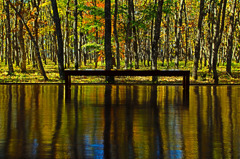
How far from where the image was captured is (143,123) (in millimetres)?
8141

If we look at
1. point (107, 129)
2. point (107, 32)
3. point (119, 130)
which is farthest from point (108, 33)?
point (119, 130)

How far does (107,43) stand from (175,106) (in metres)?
10.9

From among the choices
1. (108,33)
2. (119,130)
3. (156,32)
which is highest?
(156,32)

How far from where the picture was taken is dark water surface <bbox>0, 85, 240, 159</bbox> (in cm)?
555

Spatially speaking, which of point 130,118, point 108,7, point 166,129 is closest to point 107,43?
point 108,7

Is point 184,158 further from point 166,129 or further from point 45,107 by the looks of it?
point 45,107

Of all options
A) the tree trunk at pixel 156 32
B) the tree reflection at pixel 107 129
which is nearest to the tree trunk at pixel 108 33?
the tree trunk at pixel 156 32

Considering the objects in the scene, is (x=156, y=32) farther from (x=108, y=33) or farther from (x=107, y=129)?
(x=107, y=129)

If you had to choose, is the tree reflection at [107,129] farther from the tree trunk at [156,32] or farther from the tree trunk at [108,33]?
the tree trunk at [156,32]

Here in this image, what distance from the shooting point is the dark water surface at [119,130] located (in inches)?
219

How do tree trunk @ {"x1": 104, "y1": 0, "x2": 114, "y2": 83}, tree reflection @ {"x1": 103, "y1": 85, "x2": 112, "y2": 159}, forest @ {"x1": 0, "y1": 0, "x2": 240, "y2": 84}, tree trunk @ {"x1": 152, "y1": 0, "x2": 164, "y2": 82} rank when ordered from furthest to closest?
forest @ {"x1": 0, "y1": 0, "x2": 240, "y2": 84}
tree trunk @ {"x1": 152, "y1": 0, "x2": 164, "y2": 82}
tree trunk @ {"x1": 104, "y1": 0, "x2": 114, "y2": 83}
tree reflection @ {"x1": 103, "y1": 85, "x2": 112, "y2": 159}

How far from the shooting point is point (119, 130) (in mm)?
7359

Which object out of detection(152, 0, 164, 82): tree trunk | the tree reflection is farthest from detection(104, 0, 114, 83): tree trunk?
the tree reflection

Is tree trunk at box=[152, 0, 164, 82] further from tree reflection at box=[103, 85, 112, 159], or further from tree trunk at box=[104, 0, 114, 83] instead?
tree reflection at box=[103, 85, 112, 159]
